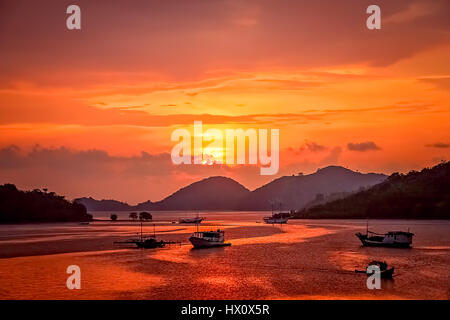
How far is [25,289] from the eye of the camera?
4819cm

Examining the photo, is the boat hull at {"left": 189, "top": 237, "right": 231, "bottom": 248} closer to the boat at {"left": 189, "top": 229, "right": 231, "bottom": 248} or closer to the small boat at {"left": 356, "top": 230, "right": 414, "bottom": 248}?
the boat at {"left": 189, "top": 229, "right": 231, "bottom": 248}

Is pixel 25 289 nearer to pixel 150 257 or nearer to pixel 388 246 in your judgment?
pixel 150 257

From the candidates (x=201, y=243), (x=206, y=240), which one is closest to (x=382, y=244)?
(x=206, y=240)

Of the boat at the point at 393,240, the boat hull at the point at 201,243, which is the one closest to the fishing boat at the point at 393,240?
the boat at the point at 393,240

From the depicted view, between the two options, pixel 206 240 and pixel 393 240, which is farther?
pixel 206 240

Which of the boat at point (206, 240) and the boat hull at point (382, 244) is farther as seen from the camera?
the boat at point (206, 240)

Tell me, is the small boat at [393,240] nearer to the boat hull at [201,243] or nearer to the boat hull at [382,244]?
the boat hull at [382,244]

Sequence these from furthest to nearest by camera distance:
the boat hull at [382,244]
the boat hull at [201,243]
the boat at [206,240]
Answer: the boat at [206,240], the boat hull at [201,243], the boat hull at [382,244]

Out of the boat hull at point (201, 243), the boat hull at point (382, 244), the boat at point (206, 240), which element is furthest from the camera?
the boat at point (206, 240)

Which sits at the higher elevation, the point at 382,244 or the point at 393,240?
the point at 393,240

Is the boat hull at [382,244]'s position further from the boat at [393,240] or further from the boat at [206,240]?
the boat at [206,240]

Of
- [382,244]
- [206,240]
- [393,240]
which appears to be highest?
[393,240]

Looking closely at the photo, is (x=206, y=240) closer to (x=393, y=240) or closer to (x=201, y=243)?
(x=201, y=243)
